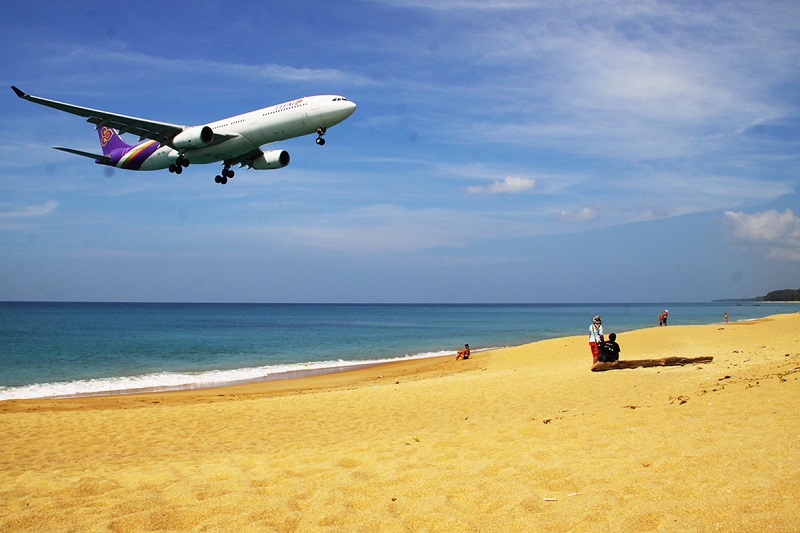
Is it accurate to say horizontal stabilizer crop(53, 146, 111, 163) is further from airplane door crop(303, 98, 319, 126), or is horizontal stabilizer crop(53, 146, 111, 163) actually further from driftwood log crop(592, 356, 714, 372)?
driftwood log crop(592, 356, 714, 372)

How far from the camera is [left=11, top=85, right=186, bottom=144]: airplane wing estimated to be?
23531mm

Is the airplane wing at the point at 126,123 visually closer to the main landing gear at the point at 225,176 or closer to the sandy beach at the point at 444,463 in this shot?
the main landing gear at the point at 225,176

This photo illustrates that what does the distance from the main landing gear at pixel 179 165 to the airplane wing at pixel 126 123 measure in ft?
3.07

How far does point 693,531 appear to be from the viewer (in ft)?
13.6

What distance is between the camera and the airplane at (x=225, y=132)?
2417 centimetres

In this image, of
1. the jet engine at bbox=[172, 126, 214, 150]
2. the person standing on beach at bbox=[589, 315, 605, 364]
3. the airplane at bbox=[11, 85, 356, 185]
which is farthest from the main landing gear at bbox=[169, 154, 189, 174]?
the person standing on beach at bbox=[589, 315, 605, 364]

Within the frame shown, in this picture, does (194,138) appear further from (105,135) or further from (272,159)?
(105,135)

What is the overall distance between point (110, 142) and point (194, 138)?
962cm

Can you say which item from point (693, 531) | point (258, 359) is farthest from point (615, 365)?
point (258, 359)

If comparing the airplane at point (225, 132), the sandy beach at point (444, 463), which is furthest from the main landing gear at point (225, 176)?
the sandy beach at point (444, 463)

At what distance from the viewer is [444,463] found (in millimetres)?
6707

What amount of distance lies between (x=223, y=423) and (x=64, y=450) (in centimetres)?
288

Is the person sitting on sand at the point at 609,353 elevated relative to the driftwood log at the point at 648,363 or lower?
elevated

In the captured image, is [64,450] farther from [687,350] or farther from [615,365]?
[687,350]
